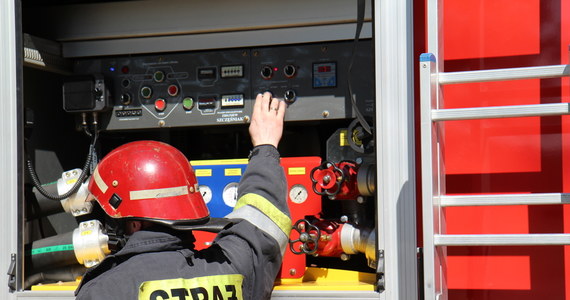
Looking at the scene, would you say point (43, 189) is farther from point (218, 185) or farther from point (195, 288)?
point (195, 288)

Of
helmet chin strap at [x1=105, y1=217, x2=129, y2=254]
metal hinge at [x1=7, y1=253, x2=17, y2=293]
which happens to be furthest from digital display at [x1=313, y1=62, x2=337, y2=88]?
metal hinge at [x1=7, y1=253, x2=17, y2=293]

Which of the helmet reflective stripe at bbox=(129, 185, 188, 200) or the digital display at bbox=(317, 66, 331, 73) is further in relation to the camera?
the digital display at bbox=(317, 66, 331, 73)

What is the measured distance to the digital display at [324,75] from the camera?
2.85 meters

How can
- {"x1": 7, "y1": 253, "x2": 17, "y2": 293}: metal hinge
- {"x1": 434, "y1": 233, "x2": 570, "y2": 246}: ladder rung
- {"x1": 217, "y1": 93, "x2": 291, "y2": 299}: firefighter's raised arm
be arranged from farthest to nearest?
{"x1": 7, "y1": 253, "x2": 17, "y2": 293}: metal hinge, {"x1": 217, "y1": 93, "x2": 291, "y2": 299}: firefighter's raised arm, {"x1": 434, "y1": 233, "x2": 570, "y2": 246}: ladder rung

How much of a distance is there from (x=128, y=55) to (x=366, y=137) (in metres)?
1.15

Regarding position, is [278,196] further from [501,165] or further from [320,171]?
[501,165]

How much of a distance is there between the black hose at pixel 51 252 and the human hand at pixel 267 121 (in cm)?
93

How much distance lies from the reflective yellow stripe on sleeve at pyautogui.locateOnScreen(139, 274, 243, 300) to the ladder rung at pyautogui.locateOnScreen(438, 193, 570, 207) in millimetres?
636

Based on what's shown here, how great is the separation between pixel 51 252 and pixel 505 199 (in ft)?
5.88

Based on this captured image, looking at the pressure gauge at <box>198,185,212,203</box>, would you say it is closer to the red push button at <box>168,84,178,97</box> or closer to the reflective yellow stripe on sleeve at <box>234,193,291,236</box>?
the red push button at <box>168,84,178,97</box>

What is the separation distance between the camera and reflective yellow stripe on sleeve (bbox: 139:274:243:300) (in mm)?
1867

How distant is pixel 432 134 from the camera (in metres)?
1.91

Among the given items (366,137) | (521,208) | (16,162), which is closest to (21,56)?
(16,162)

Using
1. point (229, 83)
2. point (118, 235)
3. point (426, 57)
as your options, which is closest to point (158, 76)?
point (229, 83)
